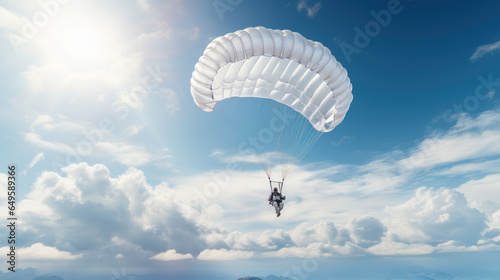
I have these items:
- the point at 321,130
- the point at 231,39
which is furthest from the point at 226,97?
the point at 321,130

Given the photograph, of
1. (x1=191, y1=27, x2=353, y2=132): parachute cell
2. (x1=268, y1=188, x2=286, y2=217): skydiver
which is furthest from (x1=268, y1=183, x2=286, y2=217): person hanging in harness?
(x1=191, y1=27, x2=353, y2=132): parachute cell

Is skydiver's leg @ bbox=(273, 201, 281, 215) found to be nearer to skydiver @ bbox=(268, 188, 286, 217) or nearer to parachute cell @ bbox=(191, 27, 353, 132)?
skydiver @ bbox=(268, 188, 286, 217)

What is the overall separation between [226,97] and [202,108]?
1.88 m

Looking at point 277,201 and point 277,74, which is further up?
point 277,74

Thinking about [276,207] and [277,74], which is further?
[277,74]

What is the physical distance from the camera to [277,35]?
53.2 feet

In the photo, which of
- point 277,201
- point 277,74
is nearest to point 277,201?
point 277,201

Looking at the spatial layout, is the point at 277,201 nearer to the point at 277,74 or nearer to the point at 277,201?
the point at 277,201

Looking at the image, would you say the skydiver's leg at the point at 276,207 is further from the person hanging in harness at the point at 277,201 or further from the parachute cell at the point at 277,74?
the parachute cell at the point at 277,74

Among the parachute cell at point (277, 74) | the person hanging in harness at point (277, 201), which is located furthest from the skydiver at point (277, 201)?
the parachute cell at point (277, 74)

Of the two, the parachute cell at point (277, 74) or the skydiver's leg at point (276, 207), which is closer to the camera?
the parachute cell at point (277, 74)

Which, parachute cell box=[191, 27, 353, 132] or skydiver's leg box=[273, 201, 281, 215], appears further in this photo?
skydiver's leg box=[273, 201, 281, 215]

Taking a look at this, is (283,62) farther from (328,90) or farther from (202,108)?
(202,108)

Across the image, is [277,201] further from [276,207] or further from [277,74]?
[277,74]
